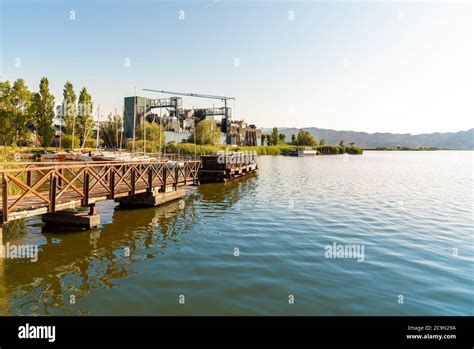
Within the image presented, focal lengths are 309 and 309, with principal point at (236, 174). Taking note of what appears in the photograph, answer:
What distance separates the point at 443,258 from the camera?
1130cm

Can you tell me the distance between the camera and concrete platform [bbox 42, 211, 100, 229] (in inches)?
527

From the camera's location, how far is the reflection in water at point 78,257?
7609mm

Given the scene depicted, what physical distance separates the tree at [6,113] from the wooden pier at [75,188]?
31.2 meters

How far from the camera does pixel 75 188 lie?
1355 centimetres

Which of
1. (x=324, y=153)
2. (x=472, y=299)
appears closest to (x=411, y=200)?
(x=472, y=299)

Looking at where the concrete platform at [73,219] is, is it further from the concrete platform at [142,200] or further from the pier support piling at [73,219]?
the concrete platform at [142,200]

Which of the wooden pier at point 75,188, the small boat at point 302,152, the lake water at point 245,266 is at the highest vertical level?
the small boat at point 302,152

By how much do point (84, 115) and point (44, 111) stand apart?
7797mm

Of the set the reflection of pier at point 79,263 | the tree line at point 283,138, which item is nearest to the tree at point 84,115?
the reflection of pier at point 79,263

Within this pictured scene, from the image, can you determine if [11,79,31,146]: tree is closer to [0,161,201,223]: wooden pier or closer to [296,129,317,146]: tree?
[0,161,201,223]: wooden pier

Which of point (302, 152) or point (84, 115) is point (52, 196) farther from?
point (302, 152)

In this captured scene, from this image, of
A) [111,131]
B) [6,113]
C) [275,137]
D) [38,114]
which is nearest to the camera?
[6,113]

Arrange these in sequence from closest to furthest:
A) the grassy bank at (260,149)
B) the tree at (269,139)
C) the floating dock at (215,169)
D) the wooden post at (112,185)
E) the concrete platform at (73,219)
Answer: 1. the concrete platform at (73,219)
2. the wooden post at (112,185)
3. the floating dock at (215,169)
4. the grassy bank at (260,149)
5. the tree at (269,139)

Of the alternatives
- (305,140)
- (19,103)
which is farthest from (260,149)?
(19,103)
